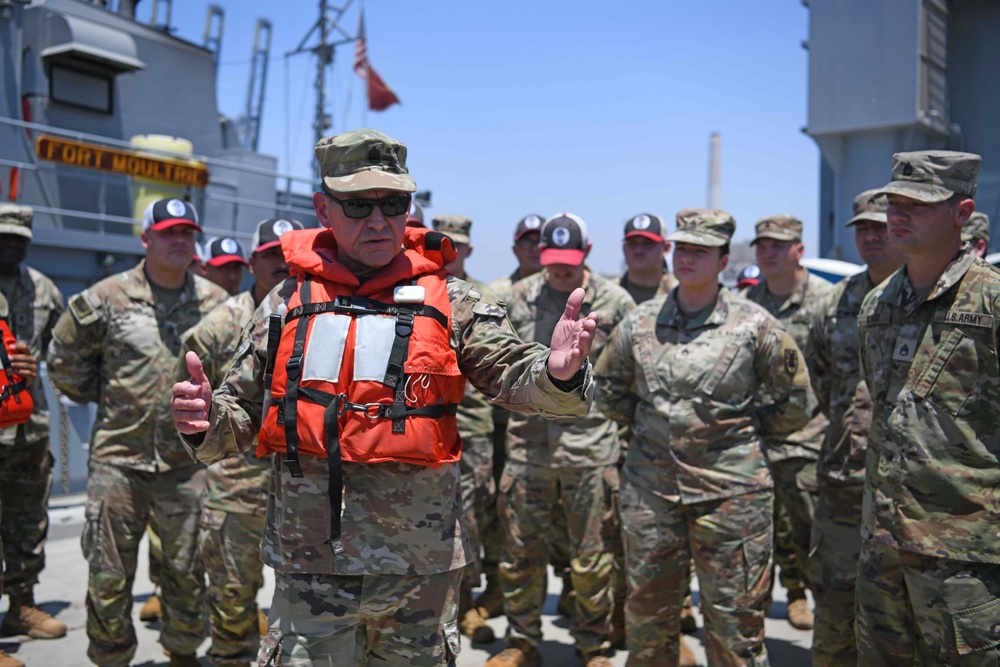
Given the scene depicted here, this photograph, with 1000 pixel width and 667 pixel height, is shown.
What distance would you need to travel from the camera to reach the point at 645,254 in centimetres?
618

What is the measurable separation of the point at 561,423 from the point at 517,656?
1.30m

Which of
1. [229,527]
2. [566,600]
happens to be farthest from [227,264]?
[566,600]

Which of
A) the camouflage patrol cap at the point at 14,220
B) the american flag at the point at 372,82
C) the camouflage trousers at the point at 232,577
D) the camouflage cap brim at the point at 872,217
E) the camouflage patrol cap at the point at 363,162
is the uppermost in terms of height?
the american flag at the point at 372,82

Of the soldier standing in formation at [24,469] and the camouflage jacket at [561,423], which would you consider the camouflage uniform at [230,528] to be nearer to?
the camouflage jacket at [561,423]

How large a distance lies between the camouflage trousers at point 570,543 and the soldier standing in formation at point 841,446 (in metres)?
1.16

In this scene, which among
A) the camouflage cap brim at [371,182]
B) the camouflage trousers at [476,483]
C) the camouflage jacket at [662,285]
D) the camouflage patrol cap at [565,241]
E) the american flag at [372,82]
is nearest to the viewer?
the camouflage cap brim at [371,182]

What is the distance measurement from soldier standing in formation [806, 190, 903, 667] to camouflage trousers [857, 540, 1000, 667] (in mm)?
660

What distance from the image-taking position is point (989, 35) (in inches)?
424

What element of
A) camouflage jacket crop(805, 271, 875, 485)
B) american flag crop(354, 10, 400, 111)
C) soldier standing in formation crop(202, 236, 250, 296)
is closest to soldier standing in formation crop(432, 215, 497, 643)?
soldier standing in formation crop(202, 236, 250, 296)

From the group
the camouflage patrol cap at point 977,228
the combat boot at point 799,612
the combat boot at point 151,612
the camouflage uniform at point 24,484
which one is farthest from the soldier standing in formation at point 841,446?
the camouflage uniform at point 24,484

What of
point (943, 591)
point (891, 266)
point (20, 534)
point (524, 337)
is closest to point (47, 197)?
point (20, 534)

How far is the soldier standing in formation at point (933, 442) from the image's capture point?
301cm

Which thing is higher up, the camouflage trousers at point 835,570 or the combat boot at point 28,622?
the camouflage trousers at point 835,570

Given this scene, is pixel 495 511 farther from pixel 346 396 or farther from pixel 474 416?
pixel 346 396
